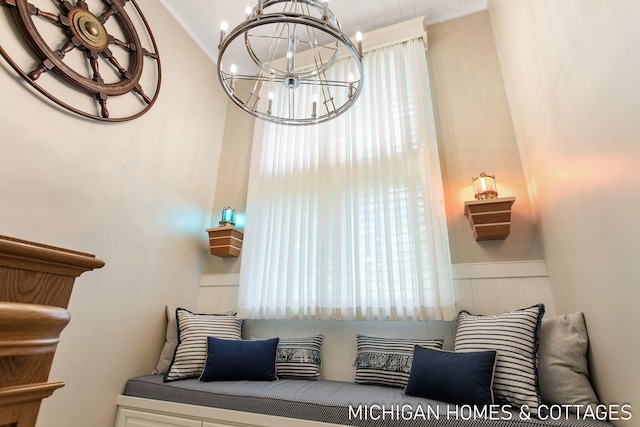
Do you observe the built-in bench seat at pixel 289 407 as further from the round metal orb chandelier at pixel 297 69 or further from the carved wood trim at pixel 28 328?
the round metal orb chandelier at pixel 297 69

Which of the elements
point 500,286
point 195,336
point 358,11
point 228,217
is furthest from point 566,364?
point 358,11

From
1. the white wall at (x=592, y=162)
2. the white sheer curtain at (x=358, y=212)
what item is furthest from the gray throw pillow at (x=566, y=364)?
the white sheer curtain at (x=358, y=212)

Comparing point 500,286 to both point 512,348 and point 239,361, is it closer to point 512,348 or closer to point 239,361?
point 512,348

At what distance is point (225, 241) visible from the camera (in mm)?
2684

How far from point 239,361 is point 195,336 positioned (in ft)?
1.30

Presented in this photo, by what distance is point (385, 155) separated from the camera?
2455 mm

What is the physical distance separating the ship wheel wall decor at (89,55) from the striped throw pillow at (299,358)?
1925 mm

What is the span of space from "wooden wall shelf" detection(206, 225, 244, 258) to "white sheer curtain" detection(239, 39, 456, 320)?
13cm

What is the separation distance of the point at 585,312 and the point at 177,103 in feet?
10.2

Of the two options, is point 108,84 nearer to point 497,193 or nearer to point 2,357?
point 2,357

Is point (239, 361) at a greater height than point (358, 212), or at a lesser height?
lesser

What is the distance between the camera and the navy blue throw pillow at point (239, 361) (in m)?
1.94

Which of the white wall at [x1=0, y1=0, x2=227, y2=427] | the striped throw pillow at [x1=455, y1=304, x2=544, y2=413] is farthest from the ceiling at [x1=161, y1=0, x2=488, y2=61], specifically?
the striped throw pillow at [x1=455, y1=304, x2=544, y2=413]

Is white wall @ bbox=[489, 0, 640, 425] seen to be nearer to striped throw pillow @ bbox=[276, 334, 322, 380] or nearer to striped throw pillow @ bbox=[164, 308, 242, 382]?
striped throw pillow @ bbox=[276, 334, 322, 380]
